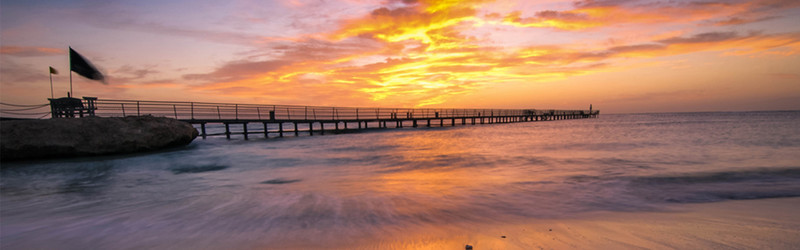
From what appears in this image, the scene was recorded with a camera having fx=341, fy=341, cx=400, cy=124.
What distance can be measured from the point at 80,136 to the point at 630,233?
15.5m

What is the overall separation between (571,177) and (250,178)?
24.2 feet

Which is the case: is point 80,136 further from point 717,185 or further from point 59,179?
point 717,185

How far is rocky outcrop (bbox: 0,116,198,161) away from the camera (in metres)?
10.6

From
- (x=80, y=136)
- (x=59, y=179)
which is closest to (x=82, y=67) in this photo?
(x=80, y=136)

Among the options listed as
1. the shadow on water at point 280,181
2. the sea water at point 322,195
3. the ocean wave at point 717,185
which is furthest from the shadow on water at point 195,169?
the ocean wave at point 717,185

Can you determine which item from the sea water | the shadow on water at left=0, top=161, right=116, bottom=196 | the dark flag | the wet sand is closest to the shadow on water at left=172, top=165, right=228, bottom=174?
the sea water

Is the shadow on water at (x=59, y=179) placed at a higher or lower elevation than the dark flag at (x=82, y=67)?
lower

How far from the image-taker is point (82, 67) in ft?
48.2

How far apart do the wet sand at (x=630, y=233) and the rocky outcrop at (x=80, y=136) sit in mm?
13179

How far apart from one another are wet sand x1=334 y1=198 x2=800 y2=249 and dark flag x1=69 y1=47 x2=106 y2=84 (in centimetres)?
1772

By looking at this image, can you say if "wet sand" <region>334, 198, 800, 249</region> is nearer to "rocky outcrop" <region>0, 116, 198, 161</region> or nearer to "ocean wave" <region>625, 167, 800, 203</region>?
"ocean wave" <region>625, 167, 800, 203</region>

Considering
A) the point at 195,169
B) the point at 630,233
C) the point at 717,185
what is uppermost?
the point at 630,233

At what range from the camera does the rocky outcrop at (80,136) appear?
10.6 meters

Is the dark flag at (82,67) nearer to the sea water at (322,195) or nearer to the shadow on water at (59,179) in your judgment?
the sea water at (322,195)
